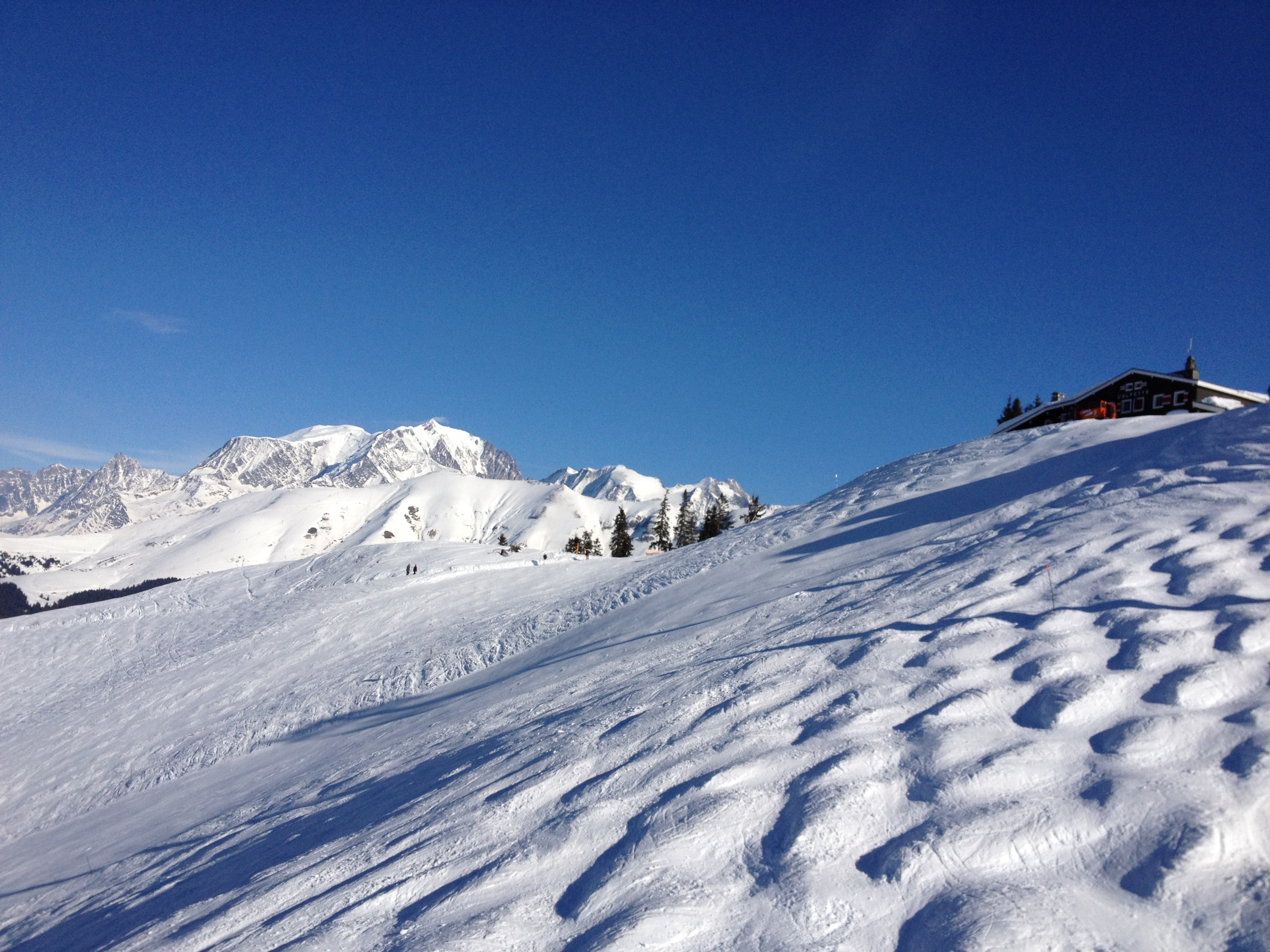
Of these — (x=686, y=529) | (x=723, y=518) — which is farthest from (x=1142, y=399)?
(x=686, y=529)

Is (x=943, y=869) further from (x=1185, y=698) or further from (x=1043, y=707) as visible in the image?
(x=1185, y=698)

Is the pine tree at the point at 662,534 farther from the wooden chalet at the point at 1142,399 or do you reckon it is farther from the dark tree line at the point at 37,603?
the dark tree line at the point at 37,603

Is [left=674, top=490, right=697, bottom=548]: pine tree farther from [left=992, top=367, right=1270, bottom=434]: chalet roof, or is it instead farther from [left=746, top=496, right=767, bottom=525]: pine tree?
[left=992, top=367, right=1270, bottom=434]: chalet roof

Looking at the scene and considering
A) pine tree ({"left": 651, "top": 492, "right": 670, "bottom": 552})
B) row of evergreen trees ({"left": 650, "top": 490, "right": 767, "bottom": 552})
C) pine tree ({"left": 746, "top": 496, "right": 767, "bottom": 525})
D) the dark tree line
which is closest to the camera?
pine tree ({"left": 746, "top": 496, "right": 767, "bottom": 525})

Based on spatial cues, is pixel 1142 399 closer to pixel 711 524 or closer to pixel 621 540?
pixel 711 524

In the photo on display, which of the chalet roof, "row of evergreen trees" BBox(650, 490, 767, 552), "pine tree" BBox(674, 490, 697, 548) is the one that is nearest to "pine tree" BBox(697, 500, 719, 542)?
"row of evergreen trees" BBox(650, 490, 767, 552)

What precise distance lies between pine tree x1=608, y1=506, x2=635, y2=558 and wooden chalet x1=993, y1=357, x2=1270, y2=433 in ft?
143

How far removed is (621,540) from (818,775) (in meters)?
77.4

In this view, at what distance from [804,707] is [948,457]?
18.3 meters

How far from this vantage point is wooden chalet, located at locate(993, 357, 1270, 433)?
3609 cm

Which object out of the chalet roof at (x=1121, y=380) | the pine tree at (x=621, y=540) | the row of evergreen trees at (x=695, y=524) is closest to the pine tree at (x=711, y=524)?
the row of evergreen trees at (x=695, y=524)

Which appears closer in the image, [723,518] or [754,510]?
[754,510]

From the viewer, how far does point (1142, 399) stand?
39.7 m

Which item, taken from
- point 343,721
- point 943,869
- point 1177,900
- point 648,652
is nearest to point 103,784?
point 343,721
